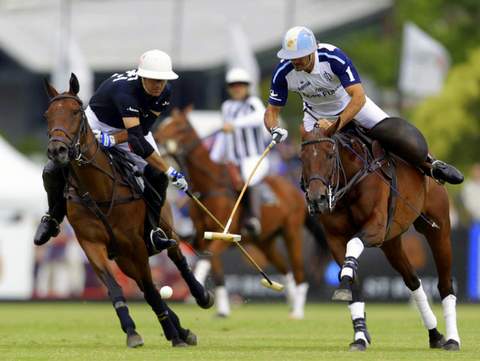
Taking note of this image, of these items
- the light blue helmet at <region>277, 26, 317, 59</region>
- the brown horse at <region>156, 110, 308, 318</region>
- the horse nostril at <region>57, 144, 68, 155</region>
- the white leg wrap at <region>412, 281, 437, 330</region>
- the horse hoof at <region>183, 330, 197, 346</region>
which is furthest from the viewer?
the brown horse at <region>156, 110, 308, 318</region>

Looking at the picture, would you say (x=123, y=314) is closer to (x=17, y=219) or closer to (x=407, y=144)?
(x=407, y=144)

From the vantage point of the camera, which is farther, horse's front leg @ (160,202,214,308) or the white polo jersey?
horse's front leg @ (160,202,214,308)

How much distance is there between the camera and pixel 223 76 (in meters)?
47.3

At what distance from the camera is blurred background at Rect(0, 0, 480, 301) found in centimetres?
2434

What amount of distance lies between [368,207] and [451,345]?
1368 millimetres

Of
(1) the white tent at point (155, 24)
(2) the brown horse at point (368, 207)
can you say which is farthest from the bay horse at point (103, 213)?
(1) the white tent at point (155, 24)

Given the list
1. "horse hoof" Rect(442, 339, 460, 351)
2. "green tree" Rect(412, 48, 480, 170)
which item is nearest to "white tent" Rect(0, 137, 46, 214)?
"horse hoof" Rect(442, 339, 460, 351)

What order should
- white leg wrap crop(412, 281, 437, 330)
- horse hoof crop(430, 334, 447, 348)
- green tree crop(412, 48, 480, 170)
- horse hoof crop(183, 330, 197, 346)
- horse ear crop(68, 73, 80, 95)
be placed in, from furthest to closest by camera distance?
green tree crop(412, 48, 480, 170) < horse hoof crop(183, 330, 197, 346) < white leg wrap crop(412, 281, 437, 330) < horse hoof crop(430, 334, 447, 348) < horse ear crop(68, 73, 80, 95)

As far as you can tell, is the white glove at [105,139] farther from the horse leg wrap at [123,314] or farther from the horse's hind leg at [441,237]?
the horse's hind leg at [441,237]

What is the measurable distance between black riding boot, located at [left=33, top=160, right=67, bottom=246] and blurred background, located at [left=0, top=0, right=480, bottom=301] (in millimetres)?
A: 7497

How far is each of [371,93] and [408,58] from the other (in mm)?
17051

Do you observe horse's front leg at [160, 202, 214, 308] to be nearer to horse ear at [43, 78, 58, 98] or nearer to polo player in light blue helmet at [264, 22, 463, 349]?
polo player in light blue helmet at [264, 22, 463, 349]

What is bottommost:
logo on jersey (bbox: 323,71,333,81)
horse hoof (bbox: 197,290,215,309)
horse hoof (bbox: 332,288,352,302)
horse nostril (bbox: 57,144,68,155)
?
horse hoof (bbox: 197,290,215,309)

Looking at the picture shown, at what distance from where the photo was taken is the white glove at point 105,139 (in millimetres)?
13062
